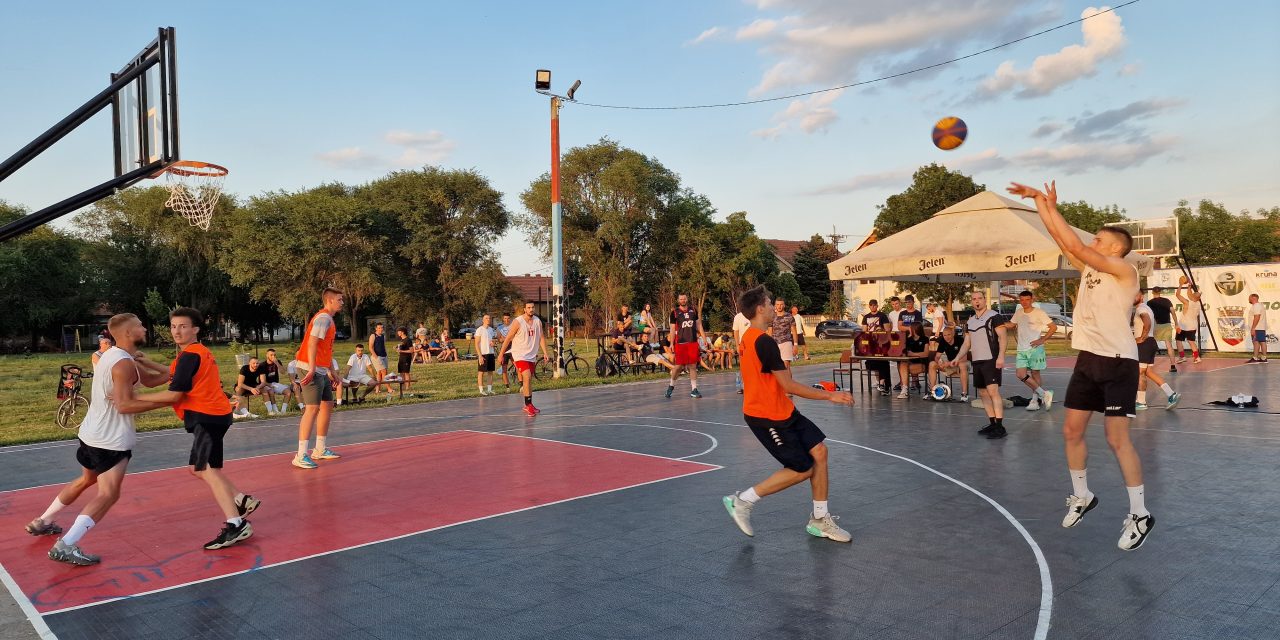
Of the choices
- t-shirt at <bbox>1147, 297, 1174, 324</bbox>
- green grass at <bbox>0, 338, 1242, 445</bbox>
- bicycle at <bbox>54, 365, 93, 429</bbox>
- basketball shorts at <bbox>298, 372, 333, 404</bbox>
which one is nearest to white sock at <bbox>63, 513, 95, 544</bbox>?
basketball shorts at <bbox>298, 372, 333, 404</bbox>

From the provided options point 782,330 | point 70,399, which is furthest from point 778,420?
point 70,399

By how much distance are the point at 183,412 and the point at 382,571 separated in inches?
78.3

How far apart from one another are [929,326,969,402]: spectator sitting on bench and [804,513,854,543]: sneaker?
8.64 meters

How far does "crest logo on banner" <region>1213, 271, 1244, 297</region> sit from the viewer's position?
82.7 ft

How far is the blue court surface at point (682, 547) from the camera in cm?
423

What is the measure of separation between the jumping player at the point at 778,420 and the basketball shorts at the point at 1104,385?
5.32 ft

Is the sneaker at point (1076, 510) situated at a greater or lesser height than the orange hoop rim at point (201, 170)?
lesser

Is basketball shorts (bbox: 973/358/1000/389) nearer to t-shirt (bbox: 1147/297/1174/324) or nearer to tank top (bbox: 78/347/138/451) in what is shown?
tank top (bbox: 78/347/138/451)

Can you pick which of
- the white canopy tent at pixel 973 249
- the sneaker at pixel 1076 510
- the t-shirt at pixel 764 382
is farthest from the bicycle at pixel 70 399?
the sneaker at pixel 1076 510

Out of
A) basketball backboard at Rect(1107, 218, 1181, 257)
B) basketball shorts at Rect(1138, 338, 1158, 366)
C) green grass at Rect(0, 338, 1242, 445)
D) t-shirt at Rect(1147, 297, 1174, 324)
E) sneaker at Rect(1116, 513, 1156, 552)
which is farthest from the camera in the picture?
basketball backboard at Rect(1107, 218, 1181, 257)

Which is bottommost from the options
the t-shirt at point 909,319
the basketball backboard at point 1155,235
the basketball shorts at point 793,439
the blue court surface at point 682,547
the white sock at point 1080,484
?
the blue court surface at point 682,547

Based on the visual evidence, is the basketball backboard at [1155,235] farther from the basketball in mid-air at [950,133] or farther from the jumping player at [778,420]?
the jumping player at [778,420]

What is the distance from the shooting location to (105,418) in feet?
18.4

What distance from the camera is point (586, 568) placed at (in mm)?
5133
